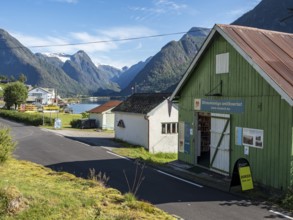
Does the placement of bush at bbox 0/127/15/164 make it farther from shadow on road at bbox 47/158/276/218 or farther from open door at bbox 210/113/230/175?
open door at bbox 210/113/230/175

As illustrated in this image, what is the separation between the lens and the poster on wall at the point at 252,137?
14188 millimetres

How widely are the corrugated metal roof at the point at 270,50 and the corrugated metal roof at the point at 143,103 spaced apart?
14051 millimetres

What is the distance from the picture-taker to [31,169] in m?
15.4

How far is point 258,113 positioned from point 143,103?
18.4 meters

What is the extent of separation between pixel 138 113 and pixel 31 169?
52.8ft

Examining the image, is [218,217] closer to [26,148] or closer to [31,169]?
[31,169]

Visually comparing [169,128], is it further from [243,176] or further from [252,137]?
[243,176]

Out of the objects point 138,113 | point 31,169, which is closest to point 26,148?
point 138,113

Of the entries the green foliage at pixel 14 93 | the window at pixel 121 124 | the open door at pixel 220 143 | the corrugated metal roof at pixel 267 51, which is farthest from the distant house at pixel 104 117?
the green foliage at pixel 14 93

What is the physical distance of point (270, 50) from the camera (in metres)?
15.6

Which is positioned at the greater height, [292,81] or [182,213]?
[292,81]

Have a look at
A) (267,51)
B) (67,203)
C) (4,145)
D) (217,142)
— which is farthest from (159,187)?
(267,51)

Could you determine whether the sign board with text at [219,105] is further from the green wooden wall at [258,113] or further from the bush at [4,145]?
the bush at [4,145]

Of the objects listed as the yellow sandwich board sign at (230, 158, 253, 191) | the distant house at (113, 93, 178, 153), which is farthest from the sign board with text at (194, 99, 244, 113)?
the distant house at (113, 93, 178, 153)
